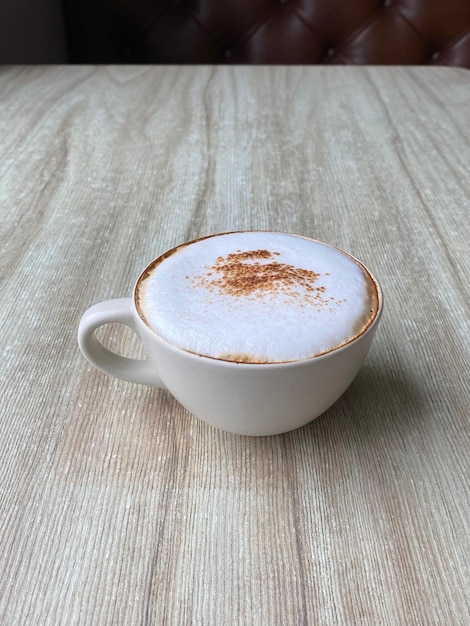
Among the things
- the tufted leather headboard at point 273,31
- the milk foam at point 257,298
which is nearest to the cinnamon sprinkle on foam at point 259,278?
the milk foam at point 257,298

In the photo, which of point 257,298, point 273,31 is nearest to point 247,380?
point 257,298

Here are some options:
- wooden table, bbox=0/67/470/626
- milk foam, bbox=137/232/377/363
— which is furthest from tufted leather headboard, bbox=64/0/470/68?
milk foam, bbox=137/232/377/363

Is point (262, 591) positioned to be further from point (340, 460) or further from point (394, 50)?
point (394, 50)

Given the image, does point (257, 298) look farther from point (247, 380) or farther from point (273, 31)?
point (273, 31)

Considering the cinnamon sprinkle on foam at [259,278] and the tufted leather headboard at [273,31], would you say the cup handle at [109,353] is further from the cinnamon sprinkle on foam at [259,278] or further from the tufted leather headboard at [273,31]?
the tufted leather headboard at [273,31]

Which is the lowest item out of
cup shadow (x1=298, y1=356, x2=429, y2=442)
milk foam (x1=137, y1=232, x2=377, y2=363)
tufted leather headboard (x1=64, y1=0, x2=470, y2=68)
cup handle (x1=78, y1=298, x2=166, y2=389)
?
tufted leather headboard (x1=64, y1=0, x2=470, y2=68)

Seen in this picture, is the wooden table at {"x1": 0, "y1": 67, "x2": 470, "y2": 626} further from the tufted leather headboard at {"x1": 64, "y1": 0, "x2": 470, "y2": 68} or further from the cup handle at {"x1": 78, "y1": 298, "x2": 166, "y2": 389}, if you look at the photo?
the tufted leather headboard at {"x1": 64, "y1": 0, "x2": 470, "y2": 68}

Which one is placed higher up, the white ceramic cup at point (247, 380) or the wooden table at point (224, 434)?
the white ceramic cup at point (247, 380)
